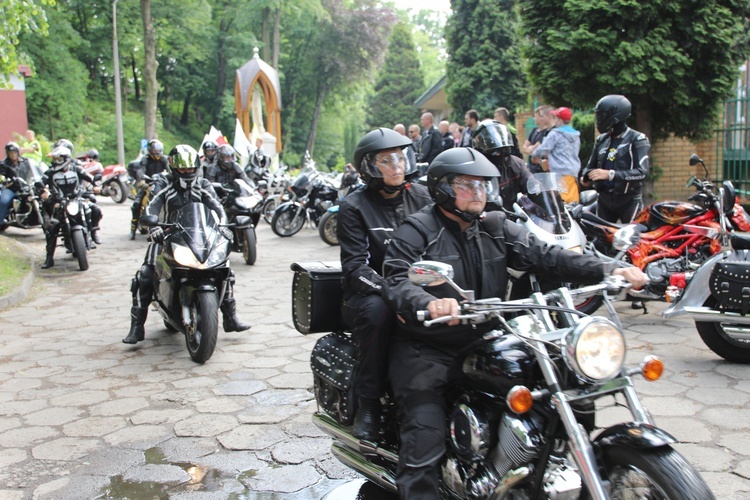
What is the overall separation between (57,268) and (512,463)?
412 inches

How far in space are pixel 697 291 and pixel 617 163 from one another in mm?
2287

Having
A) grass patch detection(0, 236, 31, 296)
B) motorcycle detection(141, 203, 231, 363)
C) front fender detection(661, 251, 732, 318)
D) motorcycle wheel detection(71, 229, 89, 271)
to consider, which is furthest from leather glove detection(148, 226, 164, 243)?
motorcycle wheel detection(71, 229, 89, 271)

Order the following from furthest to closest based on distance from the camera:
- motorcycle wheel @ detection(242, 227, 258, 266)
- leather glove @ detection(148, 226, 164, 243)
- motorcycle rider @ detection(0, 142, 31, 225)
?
motorcycle rider @ detection(0, 142, 31, 225), motorcycle wheel @ detection(242, 227, 258, 266), leather glove @ detection(148, 226, 164, 243)

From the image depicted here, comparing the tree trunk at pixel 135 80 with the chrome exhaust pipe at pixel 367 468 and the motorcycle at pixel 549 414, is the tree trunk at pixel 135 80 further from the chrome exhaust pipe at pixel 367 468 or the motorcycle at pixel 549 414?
the motorcycle at pixel 549 414

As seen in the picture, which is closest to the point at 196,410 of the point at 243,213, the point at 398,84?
the point at 243,213

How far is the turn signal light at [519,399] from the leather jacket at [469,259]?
55 cm

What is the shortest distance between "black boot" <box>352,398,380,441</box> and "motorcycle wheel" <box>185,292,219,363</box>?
9.05ft

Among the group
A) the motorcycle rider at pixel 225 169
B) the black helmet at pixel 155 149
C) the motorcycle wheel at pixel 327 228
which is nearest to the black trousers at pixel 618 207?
the motorcycle wheel at pixel 327 228

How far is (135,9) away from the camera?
143 ft

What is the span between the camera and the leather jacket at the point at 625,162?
7.48m

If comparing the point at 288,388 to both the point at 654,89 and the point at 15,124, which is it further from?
the point at 15,124

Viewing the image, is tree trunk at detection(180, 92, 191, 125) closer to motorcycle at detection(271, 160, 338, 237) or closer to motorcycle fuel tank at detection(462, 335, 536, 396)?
motorcycle at detection(271, 160, 338, 237)

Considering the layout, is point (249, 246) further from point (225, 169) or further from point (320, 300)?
point (320, 300)

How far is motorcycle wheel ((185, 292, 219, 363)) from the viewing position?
6.01 meters
